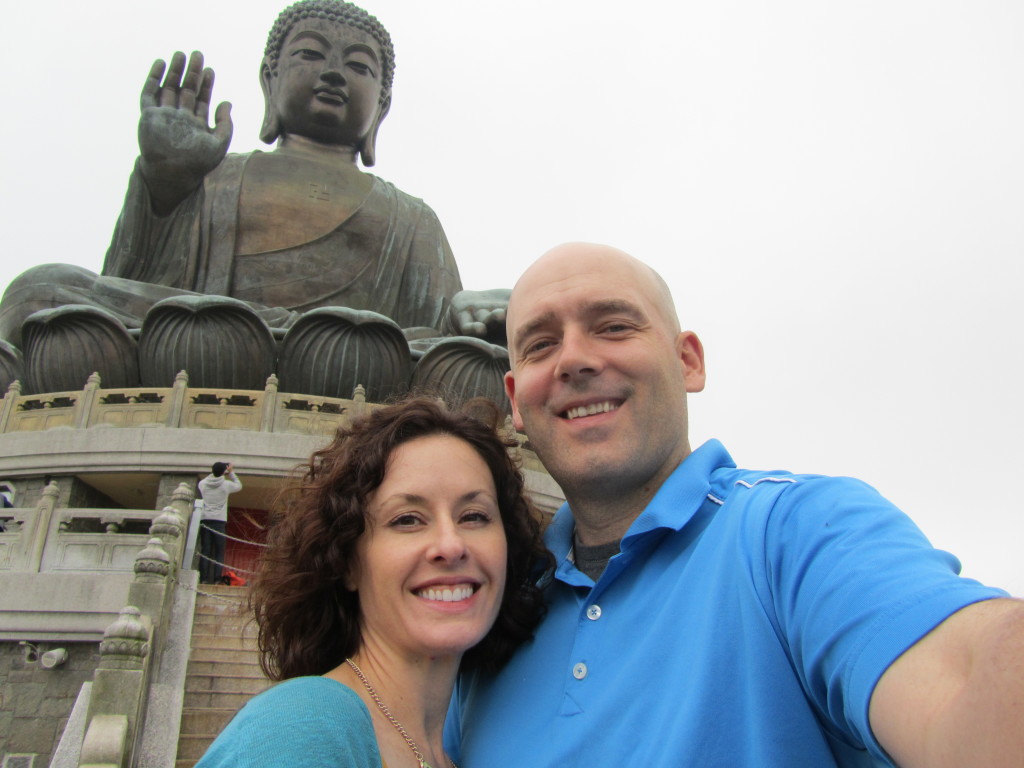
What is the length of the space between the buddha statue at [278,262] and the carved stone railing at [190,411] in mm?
570

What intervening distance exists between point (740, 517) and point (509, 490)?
0.59 meters

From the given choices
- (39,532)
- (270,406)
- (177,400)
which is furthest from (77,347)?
(39,532)

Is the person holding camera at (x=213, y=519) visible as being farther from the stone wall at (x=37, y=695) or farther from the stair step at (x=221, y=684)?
the stair step at (x=221, y=684)

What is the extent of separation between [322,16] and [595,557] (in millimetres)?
12079

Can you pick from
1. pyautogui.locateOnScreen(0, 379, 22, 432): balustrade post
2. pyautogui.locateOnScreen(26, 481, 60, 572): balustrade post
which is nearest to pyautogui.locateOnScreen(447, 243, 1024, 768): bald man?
pyautogui.locateOnScreen(26, 481, 60, 572): balustrade post

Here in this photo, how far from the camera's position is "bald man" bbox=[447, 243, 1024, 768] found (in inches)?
30.4

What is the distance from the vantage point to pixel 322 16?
11.9 metres

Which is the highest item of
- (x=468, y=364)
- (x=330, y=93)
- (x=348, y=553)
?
(x=330, y=93)

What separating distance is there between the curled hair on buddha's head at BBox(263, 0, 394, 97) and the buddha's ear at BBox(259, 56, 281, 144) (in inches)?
6.4

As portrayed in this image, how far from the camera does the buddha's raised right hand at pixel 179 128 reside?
409 inches

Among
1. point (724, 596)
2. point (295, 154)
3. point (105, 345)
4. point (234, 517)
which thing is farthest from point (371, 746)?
point (295, 154)

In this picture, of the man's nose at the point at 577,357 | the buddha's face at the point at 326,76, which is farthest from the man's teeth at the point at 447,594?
the buddha's face at the point at 326,76

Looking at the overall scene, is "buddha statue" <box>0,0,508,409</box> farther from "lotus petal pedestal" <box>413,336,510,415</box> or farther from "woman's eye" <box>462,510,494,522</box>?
"woman's eye" <box>462,510,494,522</box>

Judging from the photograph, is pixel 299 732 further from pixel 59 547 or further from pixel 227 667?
pixel 59 547
